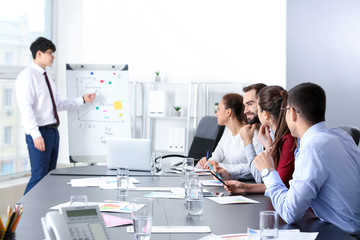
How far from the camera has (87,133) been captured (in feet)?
17.7

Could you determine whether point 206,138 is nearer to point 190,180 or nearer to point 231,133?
point 231,133

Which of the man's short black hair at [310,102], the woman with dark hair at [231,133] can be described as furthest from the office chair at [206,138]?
the man's short black hair at [310,102]

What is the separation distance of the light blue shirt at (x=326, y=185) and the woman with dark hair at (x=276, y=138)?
0.54m

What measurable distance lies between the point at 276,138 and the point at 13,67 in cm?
341

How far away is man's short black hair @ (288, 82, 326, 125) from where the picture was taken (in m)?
2.07

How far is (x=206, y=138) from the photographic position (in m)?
4.57

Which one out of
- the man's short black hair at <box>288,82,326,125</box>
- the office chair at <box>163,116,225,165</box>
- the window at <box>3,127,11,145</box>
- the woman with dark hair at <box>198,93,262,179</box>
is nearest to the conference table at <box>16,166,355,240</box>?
the man's short black hair at <box>288,82,326,125</box>


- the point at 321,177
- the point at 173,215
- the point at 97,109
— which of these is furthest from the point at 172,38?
the point at 321,177

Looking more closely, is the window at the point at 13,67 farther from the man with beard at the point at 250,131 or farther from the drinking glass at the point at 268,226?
the drinking glass at the point at 268,226

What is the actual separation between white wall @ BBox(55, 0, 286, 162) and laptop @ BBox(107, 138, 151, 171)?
9.08 ft

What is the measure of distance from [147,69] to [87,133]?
1253mm

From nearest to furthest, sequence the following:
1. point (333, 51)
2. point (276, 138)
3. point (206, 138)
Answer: point (276, 138), point (206, 138), point (333, 51)

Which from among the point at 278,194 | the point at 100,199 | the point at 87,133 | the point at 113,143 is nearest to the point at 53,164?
the point at 87,133

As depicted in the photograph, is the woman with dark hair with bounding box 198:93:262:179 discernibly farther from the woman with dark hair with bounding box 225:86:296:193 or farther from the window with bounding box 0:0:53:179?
the window with bounding box 0:0:53:179
